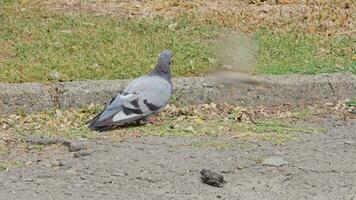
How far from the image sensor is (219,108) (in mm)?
6734

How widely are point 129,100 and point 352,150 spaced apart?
1.40 m

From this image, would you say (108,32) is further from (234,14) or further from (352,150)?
(352,150)

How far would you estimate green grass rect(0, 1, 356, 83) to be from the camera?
23.4ft

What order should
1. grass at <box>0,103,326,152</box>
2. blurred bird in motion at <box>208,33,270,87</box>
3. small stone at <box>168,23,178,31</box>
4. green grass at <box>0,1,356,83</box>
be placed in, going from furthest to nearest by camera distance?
small stone at <box>168,23,178,31</box>
green grass at <box>0,1,356,83</box>
grass at <box>0,103,326,152</box>
blurred bird in motion at <box>208,33,270,87</box>

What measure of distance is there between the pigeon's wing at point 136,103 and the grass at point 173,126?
0.08 m

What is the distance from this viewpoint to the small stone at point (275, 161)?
17.9 ft

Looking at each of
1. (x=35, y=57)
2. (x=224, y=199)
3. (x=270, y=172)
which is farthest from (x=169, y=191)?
(x=35, y=57)

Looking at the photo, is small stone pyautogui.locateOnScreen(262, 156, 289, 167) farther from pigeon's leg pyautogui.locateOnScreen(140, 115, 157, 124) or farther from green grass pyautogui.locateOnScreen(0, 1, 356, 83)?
green grass pyautogui.locateOnScreen(0, 1, 356, 83)

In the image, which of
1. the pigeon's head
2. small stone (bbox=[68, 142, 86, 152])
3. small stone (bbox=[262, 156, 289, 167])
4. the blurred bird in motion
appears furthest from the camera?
the pigeon's head

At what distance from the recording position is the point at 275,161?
18.0 ft

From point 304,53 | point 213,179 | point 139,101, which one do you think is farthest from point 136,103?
point 304,53

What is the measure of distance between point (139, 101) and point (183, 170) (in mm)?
1043

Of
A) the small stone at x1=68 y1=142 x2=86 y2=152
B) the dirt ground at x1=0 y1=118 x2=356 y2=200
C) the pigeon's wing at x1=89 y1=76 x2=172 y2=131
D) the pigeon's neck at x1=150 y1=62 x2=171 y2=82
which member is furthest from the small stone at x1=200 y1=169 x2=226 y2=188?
the pigeon's neck at x1=150 y1=62 x2=171 y2=82

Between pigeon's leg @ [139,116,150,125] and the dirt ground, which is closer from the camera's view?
the dirt ground
